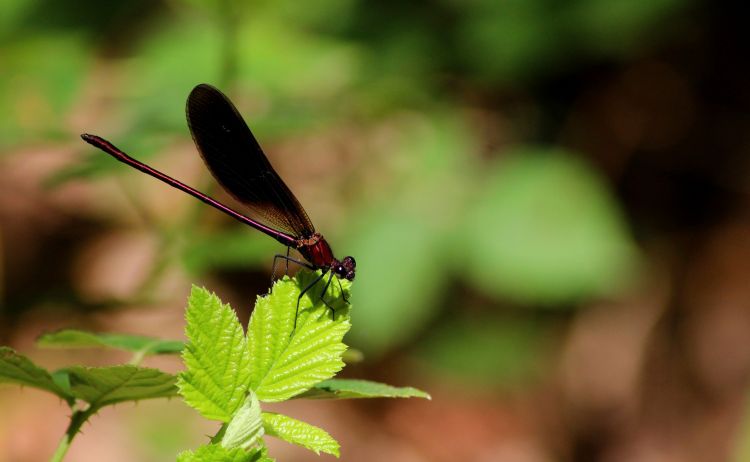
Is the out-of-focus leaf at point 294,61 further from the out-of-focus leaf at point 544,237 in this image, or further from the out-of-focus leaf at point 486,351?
the out-of-focus leaf at point 486,351

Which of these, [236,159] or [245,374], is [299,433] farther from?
[236,159]

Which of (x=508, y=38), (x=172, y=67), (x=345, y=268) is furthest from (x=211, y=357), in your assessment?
(x=508, y=38)

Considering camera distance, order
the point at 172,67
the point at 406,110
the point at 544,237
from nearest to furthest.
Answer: the point at 172,67 → the point at 544,237 → the point at 406,110

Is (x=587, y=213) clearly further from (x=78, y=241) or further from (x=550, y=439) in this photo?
(x=78, y=241)

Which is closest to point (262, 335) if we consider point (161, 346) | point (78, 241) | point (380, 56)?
point (161, 346)

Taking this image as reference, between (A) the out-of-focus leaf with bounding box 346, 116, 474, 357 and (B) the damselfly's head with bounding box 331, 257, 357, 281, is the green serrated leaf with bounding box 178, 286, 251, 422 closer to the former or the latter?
(B) the damselfly's head with bounding box 331, 257, 357, 281
